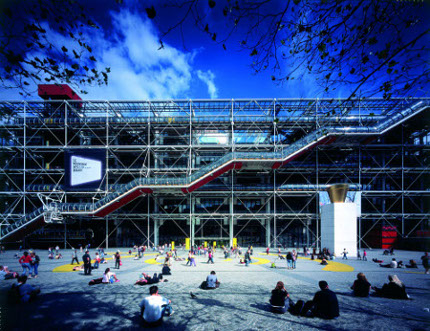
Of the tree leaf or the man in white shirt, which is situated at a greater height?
the tree leaf

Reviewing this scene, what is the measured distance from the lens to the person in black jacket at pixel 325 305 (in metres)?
5.56

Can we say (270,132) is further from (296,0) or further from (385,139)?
(296,0)

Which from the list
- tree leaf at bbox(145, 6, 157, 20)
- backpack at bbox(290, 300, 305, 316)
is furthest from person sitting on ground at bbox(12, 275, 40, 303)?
tree leaf at bbox(145, 6, 157, 20)

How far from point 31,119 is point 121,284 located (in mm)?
24159

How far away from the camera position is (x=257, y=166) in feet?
76.6

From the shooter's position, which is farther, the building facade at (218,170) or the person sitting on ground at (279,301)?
the building facade at (218,170)

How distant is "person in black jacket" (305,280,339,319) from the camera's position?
5562mm

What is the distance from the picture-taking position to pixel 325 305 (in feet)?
18.4

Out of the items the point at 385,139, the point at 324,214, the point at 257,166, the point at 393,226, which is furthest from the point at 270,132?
the point at 393,226

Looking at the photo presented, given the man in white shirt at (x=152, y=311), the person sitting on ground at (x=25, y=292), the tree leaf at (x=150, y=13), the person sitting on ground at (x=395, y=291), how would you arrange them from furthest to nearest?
the person sitting on ground at (x=395, y=291)
the person sitting on ground at (x=25, y=292)
the man in white shirt at (x=152, y=311)
the tree leaf at (x=150, y=13)

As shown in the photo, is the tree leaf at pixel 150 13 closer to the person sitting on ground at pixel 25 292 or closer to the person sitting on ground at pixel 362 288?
the person sitting on ground at pixel 25 292

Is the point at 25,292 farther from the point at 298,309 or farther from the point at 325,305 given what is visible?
the point at 325,305

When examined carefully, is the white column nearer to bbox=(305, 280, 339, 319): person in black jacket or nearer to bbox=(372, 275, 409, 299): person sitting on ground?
bbox=(372, 275, 409, 299): person sitting on ground

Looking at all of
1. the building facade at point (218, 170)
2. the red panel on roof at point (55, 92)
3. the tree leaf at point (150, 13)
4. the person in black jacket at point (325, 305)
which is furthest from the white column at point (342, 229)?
the red panel on roof at point (55, 92)
